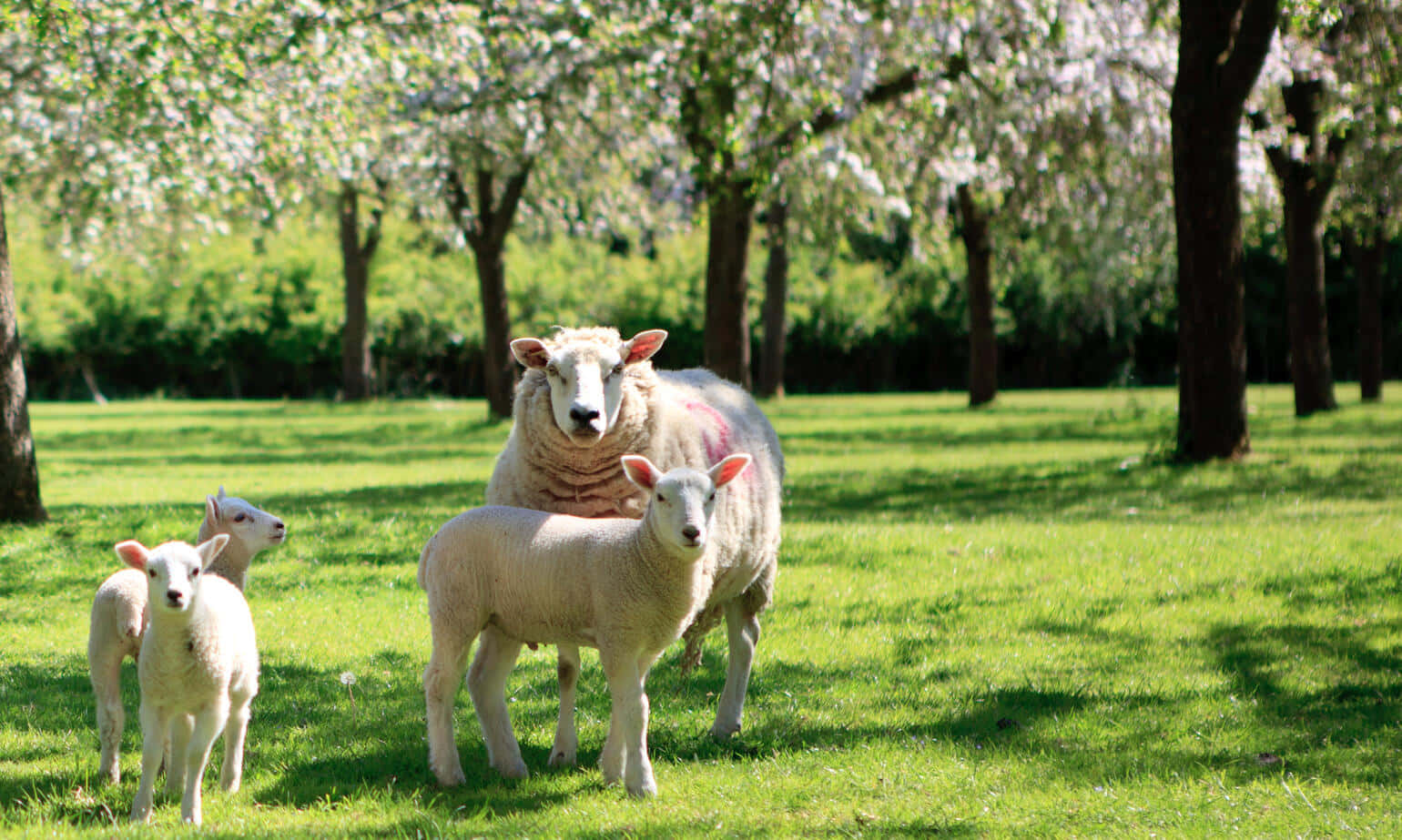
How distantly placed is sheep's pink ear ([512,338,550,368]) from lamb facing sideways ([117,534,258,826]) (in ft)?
4.94

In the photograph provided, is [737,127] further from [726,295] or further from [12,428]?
[726,295]

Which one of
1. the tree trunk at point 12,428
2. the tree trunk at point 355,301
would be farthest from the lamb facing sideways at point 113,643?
the tree trunk at point 355,301

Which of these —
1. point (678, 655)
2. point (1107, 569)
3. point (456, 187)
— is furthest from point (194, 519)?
point (456, 187)

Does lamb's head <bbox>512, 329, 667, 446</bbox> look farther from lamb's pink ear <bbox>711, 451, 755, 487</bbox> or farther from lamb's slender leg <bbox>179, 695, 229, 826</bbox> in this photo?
lamb's slender leg <bbox>179, 695, 229, 826</bbox>

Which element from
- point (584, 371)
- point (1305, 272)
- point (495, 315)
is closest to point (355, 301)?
point (495, 315)

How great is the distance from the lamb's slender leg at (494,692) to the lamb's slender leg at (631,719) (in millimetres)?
552

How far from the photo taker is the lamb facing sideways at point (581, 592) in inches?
188

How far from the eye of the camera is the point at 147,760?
4.39 meters

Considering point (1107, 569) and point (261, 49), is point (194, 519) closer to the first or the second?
point (261, 49)

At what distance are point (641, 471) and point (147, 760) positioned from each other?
73.8 inches

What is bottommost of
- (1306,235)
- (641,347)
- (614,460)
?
(614,460)

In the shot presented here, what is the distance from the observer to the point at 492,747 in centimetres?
515

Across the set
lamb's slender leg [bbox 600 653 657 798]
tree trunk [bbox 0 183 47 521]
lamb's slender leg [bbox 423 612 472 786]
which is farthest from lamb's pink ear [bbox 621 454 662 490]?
tree trunk [bbox 0 183 47 521]

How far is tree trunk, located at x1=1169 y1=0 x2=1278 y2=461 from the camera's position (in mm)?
13531
